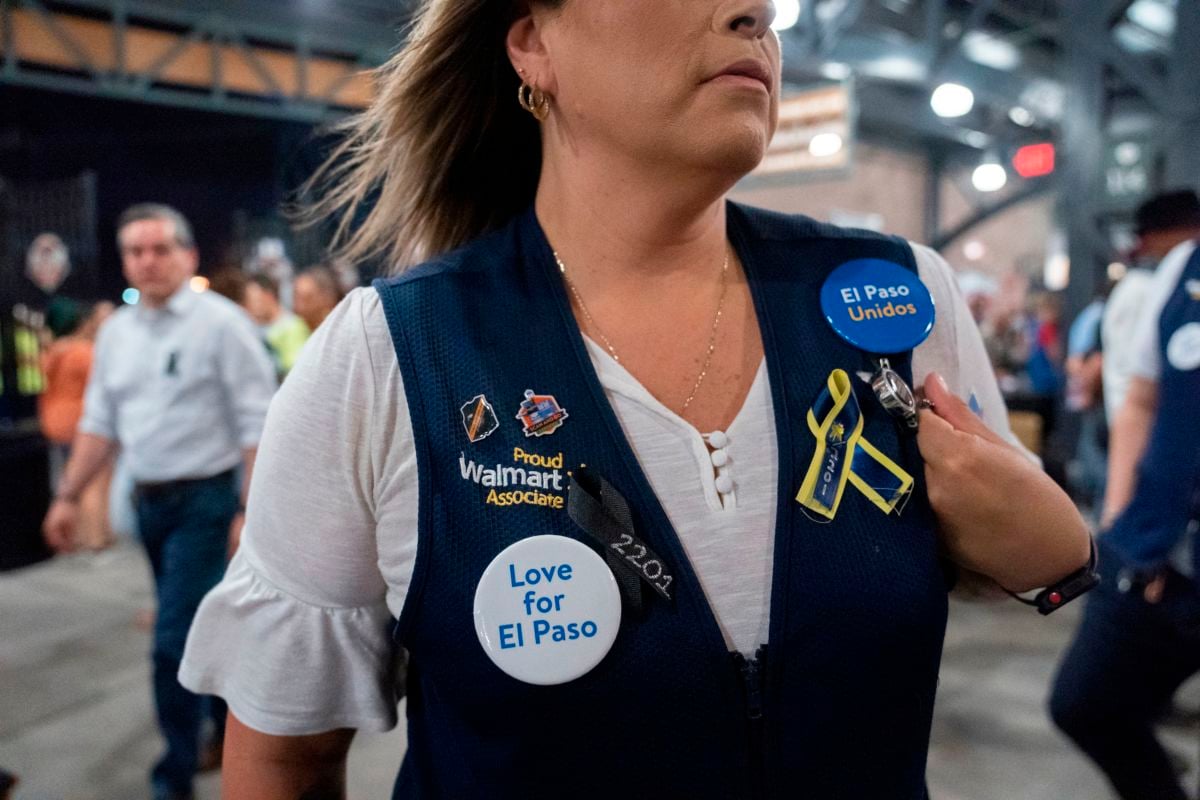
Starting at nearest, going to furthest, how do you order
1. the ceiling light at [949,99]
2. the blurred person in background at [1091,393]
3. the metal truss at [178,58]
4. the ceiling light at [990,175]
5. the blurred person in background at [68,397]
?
the blurred person in background at [1091,393]
the blurred person in background at [68,397]
the metal truss at [178,58]
the ceiling light at [949,99]
the ceiling light at [990,175]

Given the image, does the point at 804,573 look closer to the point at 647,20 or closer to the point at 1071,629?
the point at 647,20

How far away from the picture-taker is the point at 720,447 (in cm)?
81

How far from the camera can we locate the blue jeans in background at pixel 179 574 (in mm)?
2535

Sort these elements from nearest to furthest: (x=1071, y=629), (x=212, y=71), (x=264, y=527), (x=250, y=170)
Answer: (x=264, y=527)
(x=1071, y=629)
(x=212, y=71)
(x=250, y=170)

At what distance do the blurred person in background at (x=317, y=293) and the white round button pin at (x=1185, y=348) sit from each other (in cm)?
374

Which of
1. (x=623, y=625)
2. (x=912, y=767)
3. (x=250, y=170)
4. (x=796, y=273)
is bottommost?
(x=912, y=767)

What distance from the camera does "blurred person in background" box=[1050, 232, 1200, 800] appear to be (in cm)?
162

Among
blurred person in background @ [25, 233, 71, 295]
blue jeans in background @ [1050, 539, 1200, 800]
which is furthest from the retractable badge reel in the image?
blurred person in background @ [25, 233, 71, 295]

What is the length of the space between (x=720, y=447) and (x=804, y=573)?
0.13 metres

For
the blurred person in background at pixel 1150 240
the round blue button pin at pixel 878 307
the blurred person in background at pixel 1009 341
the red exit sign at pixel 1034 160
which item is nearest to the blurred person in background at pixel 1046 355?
the blurred person in background at pixel 1009 341

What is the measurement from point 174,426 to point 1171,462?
2.62 meters

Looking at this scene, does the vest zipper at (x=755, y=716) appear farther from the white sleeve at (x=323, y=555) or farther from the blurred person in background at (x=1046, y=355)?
the blurred person in background at (x=1046, y=355)

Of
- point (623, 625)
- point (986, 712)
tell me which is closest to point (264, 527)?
point (623, 625)

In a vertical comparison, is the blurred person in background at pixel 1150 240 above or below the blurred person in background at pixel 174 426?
above
